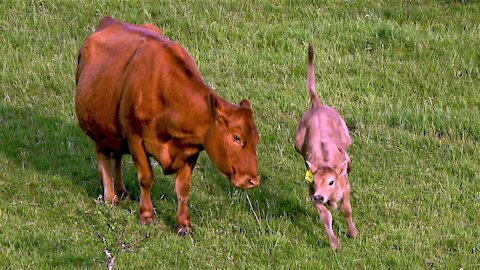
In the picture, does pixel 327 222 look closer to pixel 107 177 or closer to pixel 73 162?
pixel 107 177

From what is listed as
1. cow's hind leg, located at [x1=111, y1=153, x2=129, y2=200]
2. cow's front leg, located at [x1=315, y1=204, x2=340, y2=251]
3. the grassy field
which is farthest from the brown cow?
cow's front leg, located at [x1=315, y1=204, x2=340, y2=251]

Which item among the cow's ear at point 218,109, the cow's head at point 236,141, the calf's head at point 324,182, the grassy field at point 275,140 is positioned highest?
the cow's ear at point 218,109

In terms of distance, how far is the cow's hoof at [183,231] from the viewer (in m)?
9.79

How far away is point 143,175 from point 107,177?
2.57 feet

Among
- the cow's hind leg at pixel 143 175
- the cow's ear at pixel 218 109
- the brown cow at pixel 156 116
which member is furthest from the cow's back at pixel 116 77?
the cow's ear at pixel 218 109

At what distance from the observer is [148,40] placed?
10.1 meters

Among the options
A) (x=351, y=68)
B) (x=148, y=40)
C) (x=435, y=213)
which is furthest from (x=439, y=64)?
(x=148, y=40)

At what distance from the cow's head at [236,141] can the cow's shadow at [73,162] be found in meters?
1.07

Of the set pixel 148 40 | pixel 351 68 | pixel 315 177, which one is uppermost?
pixel 148 40

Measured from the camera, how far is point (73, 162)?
11945mm

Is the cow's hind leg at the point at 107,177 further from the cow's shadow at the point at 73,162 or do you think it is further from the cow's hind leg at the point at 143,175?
the cow's hind leg at the point at 143,175

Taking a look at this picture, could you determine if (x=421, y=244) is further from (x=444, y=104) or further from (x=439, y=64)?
(x=439, y=64)

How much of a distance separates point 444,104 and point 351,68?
1675 millimetres

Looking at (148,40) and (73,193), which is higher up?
(148,40)
